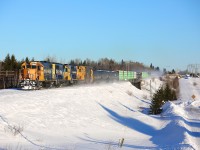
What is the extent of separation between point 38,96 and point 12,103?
15.1 ft

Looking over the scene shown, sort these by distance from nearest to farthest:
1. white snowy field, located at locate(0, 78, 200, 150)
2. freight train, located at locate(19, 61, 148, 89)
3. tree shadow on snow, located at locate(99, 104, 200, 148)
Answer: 1. white snowy field, located at locate(0, 78, 200, 150)
2. tree shadow on snow, located at locate(99, 104, 200, 148)
3. freight train, located at locate(19, 61, 148, 89)

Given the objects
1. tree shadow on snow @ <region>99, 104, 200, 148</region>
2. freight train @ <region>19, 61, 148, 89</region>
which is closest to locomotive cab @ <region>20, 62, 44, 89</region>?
freight train @ <region>19, 61, 148, 89</region>

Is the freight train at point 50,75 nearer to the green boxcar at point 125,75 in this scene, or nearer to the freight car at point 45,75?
the freight car at point 45,75

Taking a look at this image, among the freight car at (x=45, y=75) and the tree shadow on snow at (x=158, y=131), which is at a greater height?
the freight car at (x=45, y=75)

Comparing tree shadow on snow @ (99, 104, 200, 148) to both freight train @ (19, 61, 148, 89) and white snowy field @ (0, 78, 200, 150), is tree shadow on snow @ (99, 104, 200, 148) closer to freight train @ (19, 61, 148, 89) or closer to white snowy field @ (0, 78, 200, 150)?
white snowy field @ (0, 78, 200, 150)

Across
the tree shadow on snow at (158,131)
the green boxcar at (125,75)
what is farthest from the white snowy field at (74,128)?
the green boxcar at (125,75)

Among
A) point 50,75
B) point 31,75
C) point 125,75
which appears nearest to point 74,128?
point 31,75

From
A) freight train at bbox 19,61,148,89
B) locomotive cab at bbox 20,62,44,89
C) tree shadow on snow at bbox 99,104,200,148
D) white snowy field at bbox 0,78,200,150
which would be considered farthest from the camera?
freight train at bbox 19,61,148,89

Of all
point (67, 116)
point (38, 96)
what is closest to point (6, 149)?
point (67, 116)

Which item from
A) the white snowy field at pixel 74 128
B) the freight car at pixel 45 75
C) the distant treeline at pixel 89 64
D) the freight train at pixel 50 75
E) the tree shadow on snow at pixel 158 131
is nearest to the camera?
the white snowy field at pixel 74 128

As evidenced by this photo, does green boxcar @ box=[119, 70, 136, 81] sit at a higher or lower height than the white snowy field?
higher

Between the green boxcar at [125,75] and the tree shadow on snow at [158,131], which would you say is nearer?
the tree shadow on snow at [158,131]

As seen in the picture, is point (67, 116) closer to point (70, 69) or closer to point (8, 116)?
point (8, 116)

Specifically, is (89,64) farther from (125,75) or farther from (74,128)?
(74,128)
